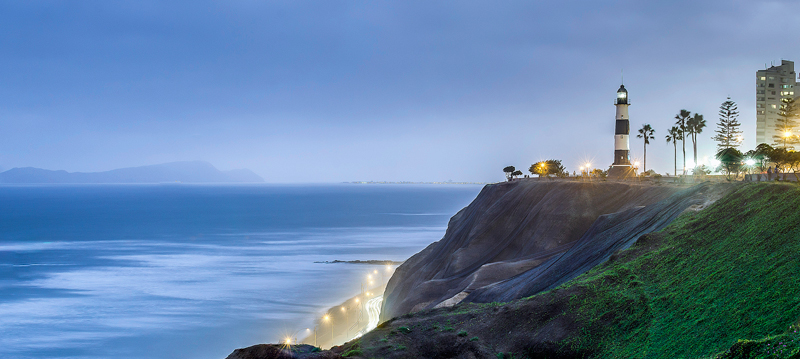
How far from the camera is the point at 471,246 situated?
50125mm

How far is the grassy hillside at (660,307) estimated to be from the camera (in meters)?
15.2

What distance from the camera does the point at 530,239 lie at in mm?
46031

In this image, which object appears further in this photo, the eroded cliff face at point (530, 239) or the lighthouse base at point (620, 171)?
the lighthouse base at point (620, 171)

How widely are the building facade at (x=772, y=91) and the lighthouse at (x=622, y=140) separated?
274 ft

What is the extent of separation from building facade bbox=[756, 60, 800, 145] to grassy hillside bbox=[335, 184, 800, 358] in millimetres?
136907

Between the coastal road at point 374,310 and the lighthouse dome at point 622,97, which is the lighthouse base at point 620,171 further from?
the coastal road at point 374,310

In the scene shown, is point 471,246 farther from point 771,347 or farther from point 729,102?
point 729,102

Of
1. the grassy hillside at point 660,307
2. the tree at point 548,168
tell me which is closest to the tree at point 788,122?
the tree at point 548,168

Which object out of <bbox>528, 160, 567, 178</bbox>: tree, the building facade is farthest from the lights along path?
the building facade

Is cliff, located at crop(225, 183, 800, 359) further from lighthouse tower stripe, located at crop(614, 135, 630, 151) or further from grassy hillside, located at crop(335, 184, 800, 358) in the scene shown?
lighthouse tower stripe, located at crop(614, 135, 630, 151)

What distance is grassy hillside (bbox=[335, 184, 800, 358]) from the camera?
50.0 ft

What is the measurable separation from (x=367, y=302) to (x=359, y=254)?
34.5 meters

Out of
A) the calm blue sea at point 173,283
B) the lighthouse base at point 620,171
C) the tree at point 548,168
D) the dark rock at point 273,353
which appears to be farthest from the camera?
the tree at point 548,168

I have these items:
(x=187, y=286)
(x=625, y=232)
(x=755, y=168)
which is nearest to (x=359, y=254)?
(x=187, y=286)
